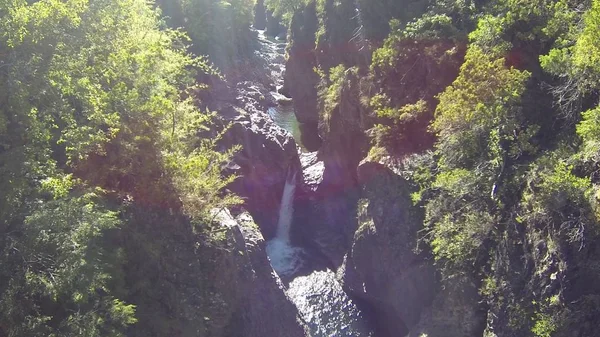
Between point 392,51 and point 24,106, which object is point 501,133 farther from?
point 24,106

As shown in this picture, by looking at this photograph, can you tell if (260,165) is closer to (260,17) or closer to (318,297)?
(318,297)

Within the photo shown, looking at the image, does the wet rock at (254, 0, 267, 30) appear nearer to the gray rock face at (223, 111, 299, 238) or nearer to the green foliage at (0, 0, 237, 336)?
the gray rock face at (223, 111, 299, 238)

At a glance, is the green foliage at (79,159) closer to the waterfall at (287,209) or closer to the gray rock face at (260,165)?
the gray rock face at (260,165)

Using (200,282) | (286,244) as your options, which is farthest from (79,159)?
(286,244)

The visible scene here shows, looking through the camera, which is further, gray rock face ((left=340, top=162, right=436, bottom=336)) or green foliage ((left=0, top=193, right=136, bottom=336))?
gray rock face ((left=340, top=162, right=436, bottom=336))

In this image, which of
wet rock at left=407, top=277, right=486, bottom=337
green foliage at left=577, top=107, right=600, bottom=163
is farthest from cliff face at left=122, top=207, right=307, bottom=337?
green foliage at left=577, top=107, right=600, bottom=163

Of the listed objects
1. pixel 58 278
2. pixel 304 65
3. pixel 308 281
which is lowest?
pixel 58 278
